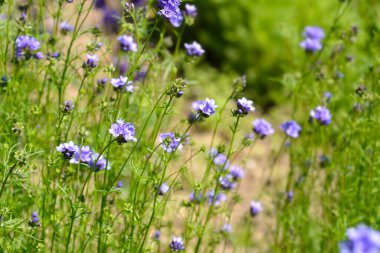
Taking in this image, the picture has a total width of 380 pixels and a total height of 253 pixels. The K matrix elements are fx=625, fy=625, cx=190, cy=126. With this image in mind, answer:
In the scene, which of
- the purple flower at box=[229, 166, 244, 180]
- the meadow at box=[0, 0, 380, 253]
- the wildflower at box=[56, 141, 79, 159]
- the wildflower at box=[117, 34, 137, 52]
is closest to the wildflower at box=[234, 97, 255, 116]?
the meadow at box=[0, 0, 380, 253]

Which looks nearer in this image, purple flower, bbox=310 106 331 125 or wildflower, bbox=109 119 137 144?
wildflower, bbox=109 119 137 144

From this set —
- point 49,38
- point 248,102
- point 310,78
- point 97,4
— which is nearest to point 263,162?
point 310,78

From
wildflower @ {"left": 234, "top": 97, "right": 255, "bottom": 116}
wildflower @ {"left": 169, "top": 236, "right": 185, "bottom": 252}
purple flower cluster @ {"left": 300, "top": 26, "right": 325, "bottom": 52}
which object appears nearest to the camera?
wildflower @ {"left": 234, "top": 97, "right": 255, "bottom": 116}

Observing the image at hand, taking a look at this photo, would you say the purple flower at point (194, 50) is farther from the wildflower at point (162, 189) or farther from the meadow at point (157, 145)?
the wildflower at point (162, 189)

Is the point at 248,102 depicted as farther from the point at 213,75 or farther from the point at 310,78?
the point at 213,75

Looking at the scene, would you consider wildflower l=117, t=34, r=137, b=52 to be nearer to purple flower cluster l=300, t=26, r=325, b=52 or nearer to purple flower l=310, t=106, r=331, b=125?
purple flower l=310, t=106, r=331, b=125

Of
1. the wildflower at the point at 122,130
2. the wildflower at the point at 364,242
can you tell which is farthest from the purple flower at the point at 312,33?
the wildflower at the point at 364,242

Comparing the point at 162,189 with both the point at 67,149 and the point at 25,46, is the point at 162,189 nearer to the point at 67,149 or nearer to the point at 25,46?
the point at 67,149
